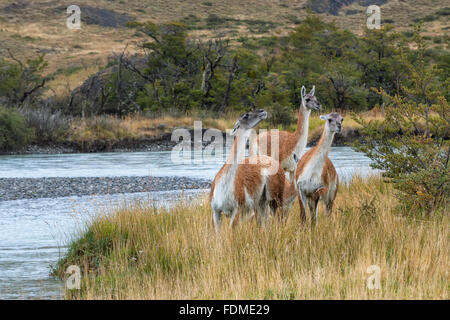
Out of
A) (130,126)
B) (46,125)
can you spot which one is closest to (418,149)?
(46,125)

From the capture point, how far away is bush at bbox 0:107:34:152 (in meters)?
22.6

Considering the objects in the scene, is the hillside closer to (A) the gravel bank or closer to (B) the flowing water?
(B) the flowing water

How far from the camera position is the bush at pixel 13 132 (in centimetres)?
2261

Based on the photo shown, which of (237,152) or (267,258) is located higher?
(237,152)

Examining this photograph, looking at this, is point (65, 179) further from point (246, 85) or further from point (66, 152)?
point (246, 85)

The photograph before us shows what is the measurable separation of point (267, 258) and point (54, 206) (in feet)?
25.4

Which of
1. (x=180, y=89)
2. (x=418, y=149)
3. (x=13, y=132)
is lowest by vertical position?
(x=13, y=132)

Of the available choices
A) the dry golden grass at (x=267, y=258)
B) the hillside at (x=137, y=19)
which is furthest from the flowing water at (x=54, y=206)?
the hillside at (x=137, y=19)

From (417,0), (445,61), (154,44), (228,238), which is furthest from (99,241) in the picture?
(417,0)

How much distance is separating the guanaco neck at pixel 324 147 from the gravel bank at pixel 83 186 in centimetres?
677

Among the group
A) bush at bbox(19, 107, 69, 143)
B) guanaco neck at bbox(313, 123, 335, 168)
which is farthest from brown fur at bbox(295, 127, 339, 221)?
bush at bbox(19, 107, 69, 143)

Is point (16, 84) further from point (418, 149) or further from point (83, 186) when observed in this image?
point (418, 149)

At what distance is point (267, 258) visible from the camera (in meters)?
6.00

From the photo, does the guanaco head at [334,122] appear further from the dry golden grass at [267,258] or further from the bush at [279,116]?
the bush at [279,116]
